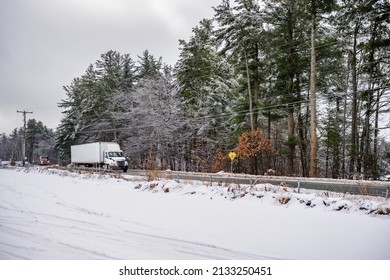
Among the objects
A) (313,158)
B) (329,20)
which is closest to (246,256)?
(313,158)

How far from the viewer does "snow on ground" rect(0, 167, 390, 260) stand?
4066 mm

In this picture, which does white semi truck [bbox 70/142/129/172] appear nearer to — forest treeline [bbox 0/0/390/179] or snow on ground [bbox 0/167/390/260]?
forest treeline [bbox 0/0/390/179]

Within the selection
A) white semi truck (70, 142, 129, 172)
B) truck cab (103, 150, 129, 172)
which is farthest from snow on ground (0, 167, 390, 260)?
white semi truck (70, 142, 129, 172)

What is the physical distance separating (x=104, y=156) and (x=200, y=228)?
2266 cm

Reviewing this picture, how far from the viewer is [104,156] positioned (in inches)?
1022

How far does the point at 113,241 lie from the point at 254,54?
20.7m

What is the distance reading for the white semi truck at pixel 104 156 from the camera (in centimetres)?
2470

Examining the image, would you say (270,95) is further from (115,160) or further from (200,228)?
(200,228)

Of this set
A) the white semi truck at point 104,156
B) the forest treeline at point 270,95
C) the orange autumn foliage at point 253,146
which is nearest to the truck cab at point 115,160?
the white semi truck at point 104,156

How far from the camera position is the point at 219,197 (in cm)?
820

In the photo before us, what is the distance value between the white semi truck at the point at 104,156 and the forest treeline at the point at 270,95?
2.68 meters

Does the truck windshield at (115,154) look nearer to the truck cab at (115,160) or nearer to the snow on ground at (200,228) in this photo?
the truck cab at (115,160)

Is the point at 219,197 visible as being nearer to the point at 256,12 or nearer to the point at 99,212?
the point at 99,212

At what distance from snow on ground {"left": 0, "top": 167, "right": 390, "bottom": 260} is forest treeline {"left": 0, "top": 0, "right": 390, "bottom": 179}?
7.24 m
